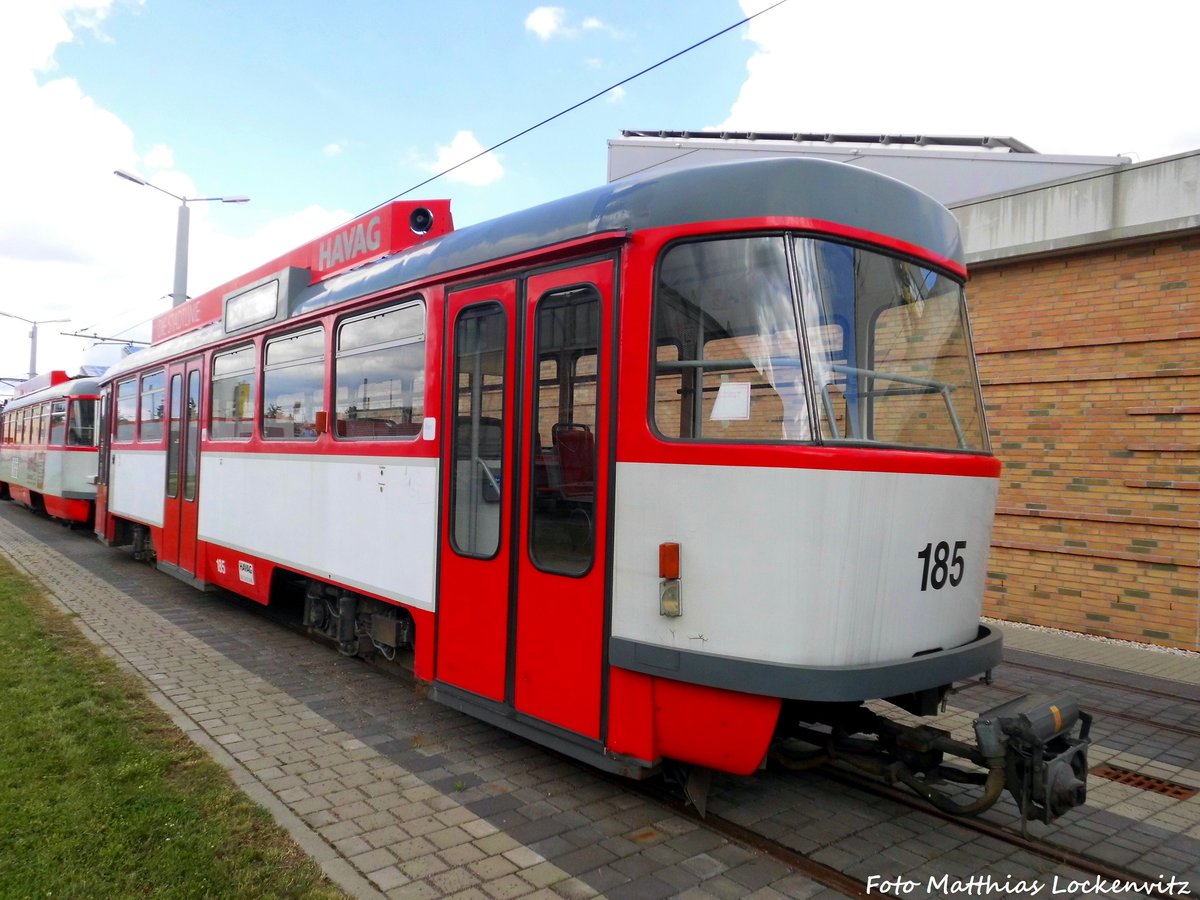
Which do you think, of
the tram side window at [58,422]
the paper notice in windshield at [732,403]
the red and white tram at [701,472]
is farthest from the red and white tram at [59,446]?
the paper notice in windshield at [732,403]

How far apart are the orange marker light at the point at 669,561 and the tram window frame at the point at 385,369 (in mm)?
2119

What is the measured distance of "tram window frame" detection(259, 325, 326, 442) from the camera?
669 centimetres

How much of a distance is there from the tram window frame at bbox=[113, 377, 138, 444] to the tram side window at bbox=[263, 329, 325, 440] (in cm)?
480

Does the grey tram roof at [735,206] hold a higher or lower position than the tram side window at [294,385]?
higher

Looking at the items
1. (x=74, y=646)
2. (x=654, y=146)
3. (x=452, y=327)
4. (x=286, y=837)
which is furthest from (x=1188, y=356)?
(x=654, y=146)

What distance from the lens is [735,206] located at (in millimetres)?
3834

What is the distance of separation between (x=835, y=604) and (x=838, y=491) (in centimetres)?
46

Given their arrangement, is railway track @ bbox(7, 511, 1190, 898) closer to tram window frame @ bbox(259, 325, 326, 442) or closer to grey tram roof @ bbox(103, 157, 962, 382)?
grey tram roof @ bbox(103, 157, 962, 382)

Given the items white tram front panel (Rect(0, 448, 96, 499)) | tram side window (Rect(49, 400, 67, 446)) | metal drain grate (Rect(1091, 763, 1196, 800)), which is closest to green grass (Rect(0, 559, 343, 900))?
metal drain grate (Rect(1091, 763, 1196, 800))

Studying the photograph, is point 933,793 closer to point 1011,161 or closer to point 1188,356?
point 1188,356

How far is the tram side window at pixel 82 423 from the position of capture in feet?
57.7

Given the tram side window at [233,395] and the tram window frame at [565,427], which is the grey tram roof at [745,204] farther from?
the tram side window at [233,395]

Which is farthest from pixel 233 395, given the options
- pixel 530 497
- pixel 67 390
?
pixel 67 390

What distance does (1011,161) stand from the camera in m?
17.8
